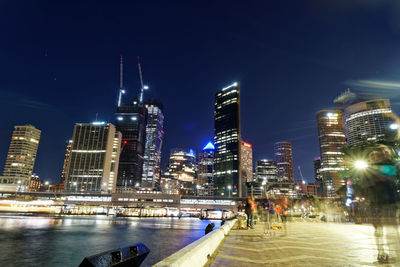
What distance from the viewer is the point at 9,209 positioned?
440ft

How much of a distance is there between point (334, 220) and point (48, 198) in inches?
6988

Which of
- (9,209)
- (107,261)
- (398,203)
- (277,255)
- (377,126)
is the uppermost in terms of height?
(377,126)

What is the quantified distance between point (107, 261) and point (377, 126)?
240 m

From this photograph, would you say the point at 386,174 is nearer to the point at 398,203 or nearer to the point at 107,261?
the point at 398,203

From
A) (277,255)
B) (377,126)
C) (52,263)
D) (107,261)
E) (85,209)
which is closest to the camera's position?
(107,261)

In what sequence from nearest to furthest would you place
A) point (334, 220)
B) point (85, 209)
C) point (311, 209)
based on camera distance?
point (334, 220), point (85, 209), point (311, 209)

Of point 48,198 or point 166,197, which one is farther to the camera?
point 48,198

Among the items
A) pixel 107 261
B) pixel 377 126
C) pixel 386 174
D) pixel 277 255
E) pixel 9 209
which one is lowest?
pixel 9 209

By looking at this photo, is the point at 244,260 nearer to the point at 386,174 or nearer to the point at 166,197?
the point at 386,174

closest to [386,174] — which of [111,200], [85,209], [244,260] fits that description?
[244,260]

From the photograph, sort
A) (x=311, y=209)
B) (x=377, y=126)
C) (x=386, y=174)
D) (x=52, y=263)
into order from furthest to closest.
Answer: (x=377, y=126) < (x=311, y=209) < (x=52, y=263) < (x=386, y=174)

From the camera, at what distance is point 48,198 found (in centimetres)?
16388

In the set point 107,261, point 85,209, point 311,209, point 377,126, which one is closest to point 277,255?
point 107,261

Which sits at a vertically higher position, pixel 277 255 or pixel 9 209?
pixel 277 255
